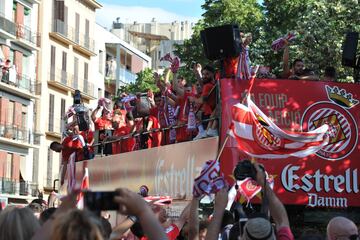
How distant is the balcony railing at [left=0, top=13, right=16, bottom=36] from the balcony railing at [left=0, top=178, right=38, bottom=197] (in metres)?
8.06

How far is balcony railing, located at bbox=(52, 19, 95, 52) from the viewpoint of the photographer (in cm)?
5950

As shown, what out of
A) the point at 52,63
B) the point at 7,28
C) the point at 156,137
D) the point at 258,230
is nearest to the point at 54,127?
the point at 52,63

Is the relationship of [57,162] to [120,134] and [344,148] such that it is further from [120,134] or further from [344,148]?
[344,148]

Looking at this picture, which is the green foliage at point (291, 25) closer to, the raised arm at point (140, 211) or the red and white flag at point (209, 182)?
the red and white flag at point (209, 182)

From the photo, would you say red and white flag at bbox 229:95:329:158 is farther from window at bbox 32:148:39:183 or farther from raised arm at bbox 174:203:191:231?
window at bbox 32:148:39:183

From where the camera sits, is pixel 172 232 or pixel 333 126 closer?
pixel 172 232

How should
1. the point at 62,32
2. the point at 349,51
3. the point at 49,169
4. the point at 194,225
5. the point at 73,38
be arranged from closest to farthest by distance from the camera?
the point at 194,225, the point at 349,51, the point at 49,169, the point at 62,32, the point at 73,38

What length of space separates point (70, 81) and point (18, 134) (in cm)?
672

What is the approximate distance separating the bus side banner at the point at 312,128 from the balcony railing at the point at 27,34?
4343 cm

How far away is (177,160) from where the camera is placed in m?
13.7

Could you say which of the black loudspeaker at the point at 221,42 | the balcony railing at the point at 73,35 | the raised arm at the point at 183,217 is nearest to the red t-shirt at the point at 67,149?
the black loudspeaker at the point at 221,42

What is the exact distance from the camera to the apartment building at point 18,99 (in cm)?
5369

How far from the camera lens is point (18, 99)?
184ft

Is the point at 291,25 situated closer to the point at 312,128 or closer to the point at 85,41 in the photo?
the point at 312,128
